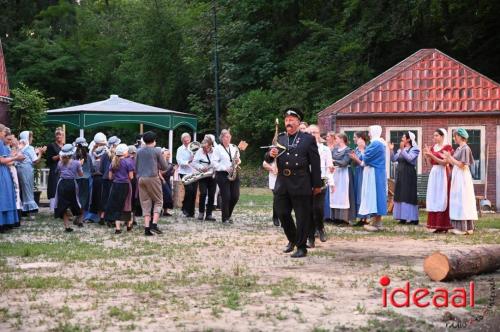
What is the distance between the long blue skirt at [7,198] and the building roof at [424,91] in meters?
11.7

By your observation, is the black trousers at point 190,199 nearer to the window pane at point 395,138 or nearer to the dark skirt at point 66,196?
the dark skirt at point 66,196

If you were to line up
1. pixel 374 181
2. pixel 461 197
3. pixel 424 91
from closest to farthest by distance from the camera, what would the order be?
pixel 461 197, pixel 374 181, pixel 424 91

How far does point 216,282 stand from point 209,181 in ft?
30.7

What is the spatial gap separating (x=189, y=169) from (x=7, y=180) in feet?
16.7

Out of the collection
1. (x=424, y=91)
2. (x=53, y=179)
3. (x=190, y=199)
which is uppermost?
(x=424, y=91)

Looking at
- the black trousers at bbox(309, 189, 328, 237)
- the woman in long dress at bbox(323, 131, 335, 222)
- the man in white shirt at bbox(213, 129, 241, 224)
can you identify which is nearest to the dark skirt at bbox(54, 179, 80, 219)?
the man in white shirt at bbox(213, 129, 241, 224)

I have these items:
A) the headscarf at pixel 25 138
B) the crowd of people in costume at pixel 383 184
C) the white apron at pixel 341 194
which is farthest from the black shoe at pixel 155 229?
the headscarf at pixel 25 138

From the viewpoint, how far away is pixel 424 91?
85.0 feet

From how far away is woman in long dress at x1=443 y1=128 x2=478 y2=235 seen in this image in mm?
16484

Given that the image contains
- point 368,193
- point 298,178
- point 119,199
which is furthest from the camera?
point 368,193

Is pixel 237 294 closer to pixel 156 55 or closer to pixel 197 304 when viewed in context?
pixel 197 304

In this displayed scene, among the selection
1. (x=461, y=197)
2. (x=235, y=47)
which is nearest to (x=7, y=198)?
(x=461, y=197)

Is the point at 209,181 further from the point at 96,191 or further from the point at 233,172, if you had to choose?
the point at 96,191

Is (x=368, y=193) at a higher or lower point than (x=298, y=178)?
lower
